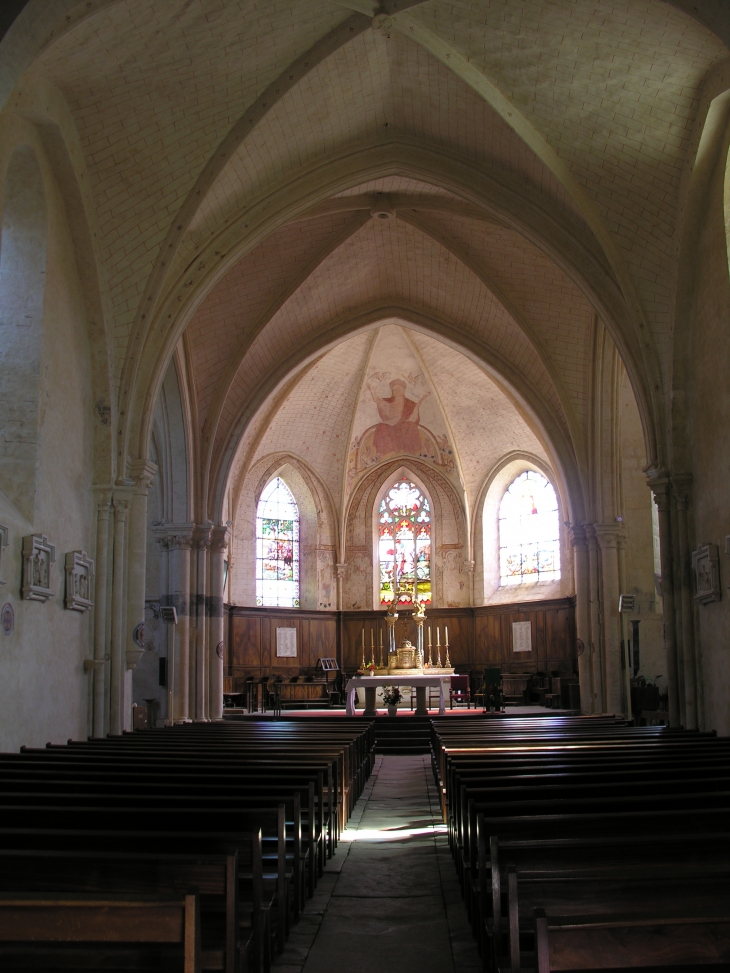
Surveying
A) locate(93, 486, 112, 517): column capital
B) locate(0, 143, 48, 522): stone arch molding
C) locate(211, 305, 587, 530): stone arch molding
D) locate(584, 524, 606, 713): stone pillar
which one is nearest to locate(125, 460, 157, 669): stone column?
locate(93, 486, 112, 517): column capital

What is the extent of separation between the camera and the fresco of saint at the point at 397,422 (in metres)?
28.2

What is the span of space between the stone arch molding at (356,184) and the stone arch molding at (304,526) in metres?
13.0

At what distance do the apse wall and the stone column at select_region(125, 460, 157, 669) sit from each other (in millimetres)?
793

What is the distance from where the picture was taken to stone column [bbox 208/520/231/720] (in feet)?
66.9

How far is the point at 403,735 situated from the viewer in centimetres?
1920

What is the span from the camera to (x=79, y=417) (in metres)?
13.2

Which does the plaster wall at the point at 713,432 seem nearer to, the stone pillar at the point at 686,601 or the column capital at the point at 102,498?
the stone pillar at the point at 686,601

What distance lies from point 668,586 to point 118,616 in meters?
8.09

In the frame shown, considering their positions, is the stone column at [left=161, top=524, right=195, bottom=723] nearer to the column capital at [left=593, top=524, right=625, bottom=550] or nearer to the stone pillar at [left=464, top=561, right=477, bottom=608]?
the column capital at [left=593, top=524, right=625, bottom=550]

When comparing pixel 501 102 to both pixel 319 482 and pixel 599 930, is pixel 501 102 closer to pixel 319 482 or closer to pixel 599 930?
pixel 599 930

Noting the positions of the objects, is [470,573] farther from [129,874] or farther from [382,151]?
[129,874]

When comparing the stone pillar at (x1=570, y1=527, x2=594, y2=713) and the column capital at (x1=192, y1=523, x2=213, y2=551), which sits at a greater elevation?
the column capital at (x1=192, y1=523, x2=213, y2=551)

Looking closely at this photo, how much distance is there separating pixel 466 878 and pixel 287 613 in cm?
2171

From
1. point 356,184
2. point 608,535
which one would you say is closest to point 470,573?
point 608,535
